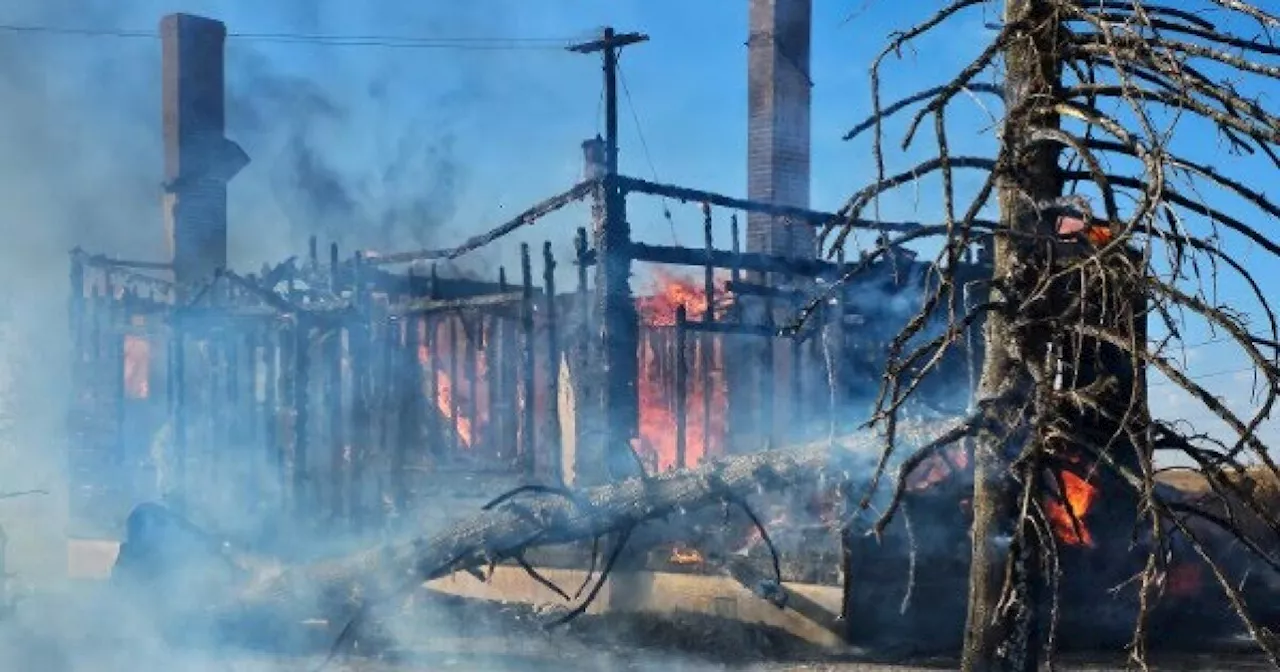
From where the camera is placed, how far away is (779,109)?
963 inches

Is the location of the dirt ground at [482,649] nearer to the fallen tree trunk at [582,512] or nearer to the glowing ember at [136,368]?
the fallen tree trunk at [582,512]

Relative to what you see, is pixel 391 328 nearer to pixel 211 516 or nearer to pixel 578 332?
pixel 578 332

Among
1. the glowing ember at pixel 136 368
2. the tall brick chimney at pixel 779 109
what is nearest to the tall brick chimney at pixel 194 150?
the glowing ember at pixel 136 368

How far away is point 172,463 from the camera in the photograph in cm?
2014

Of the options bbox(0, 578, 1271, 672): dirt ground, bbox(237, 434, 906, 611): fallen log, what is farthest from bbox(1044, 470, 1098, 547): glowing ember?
bbox(237, 434, 906, 611): fallen log

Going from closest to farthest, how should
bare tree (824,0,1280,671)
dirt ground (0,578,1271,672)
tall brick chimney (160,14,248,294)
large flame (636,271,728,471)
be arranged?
1. bare tree (824,0,1280,671)
2. dirt ground (0,578,1271,672)
3. large flame (636,271,728,471)
4. tall brick chimney (160,14,248,294)

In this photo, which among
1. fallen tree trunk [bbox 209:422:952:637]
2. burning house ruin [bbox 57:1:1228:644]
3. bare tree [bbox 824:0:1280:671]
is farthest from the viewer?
burning house ruin [bbox 57:1:1228:644]

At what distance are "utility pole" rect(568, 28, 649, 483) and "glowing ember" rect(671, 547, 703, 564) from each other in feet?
3.39

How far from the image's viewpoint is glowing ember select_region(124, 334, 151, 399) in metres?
26.9

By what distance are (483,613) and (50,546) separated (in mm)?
12635

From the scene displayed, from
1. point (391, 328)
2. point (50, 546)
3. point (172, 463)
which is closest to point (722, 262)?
point (391, 328)

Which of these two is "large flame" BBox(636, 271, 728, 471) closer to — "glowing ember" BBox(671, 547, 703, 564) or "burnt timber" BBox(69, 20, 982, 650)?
"burnt timber" BBox(69, 20, 982, 650)

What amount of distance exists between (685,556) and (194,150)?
61.0ft

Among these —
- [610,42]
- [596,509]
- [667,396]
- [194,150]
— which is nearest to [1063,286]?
[596,509]
